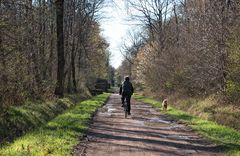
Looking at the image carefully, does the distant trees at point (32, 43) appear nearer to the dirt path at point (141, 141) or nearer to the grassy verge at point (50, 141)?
the grassy verge at point (50, 141)

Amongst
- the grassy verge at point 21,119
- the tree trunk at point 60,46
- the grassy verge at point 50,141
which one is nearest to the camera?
the grassy verge at point 50,141

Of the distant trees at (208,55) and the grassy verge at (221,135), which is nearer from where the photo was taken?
the grassy verge at (221,135)

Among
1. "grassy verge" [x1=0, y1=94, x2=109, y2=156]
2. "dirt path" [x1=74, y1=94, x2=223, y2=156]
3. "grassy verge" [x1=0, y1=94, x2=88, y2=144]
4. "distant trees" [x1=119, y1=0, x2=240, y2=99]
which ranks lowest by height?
"dirt path" [x1=74, y1=94, x2=223, y2=156]

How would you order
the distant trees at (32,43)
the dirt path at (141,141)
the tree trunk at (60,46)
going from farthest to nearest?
the tree trunk at (60,46) → the distant trees at (32,43) → the dirt path at (141,141)

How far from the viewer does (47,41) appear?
3503cm

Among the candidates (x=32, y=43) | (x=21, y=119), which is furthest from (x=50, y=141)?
(x=32, y=43)

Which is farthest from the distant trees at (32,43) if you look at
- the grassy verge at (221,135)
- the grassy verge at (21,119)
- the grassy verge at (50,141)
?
the grassy verge at (221,135)

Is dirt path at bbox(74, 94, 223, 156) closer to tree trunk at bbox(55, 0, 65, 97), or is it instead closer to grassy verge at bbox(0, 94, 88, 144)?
grassy verge at bbox(0, 94, 88, 144)

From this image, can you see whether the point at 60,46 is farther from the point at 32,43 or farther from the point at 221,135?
the point at 221,135

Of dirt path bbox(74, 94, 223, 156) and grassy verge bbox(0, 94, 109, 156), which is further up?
grassy verge bbox(0, 94, 109, 156)

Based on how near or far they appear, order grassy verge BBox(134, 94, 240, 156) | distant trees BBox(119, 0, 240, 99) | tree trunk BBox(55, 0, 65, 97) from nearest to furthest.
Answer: grassy verge BBox(134, 94, 240, 156)
distant trees BBox(119, 0, 240, 99)
tree trunk BBox(55, 0, 65, 97)

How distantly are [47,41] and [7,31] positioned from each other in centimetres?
1772

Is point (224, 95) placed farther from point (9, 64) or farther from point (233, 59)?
point (9, 64)

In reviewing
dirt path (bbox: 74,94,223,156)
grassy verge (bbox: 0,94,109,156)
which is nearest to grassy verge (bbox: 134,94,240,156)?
dirt path (bbox: 74,94,223,156)
